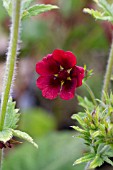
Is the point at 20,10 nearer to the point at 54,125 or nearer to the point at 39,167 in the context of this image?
the point at 39,167

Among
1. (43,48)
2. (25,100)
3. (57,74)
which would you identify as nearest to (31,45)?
(43,48)

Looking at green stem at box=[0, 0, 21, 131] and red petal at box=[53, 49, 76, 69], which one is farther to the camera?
red petal at box=[53, 49, 76, 69]

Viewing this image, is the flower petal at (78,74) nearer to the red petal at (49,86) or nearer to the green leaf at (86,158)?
the red petal at (49,86)

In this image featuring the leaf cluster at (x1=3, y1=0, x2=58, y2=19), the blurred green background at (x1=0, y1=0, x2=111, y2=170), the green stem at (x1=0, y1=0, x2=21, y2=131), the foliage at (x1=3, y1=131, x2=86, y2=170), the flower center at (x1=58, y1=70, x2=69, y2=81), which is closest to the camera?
the green stem at (x1=0, y1=0, x2=21, y2=131)

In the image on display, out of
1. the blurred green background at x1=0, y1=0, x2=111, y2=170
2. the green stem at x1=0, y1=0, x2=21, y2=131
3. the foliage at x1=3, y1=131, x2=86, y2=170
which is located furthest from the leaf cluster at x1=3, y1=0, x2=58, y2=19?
the blurred green background at x1=0, y1=0, x2=111, y2=170

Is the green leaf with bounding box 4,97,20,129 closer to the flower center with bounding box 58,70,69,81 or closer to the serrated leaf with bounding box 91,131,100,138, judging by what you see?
the flower center with bounding box 58,70,69,81

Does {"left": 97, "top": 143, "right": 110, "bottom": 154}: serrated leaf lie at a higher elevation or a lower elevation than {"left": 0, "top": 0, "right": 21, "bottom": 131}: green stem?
lower

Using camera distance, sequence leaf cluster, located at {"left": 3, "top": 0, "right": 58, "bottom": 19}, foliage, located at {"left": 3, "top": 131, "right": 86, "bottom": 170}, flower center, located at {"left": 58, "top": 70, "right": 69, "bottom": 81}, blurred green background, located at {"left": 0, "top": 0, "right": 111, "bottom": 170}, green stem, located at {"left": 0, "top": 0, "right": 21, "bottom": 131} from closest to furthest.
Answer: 1. green stem, located at {"left": 0, "top": 0, "right": 21, "bottom": 131}
2. leaf cluster, located at {"left": 3, "top": 0, "right": 58, "bottom": 19}
3. flower center, located at {"left": 58, "top": 70, "right": 69, "bottom": 81}
4. foliage, located at {"left": 3, "top": 131, "right": 86, "bottom": 170}
5. blurred green background, located at {"left": 0, "top": 0, "right": 111, "bottom": 170}

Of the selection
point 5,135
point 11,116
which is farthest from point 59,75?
point 5,135
